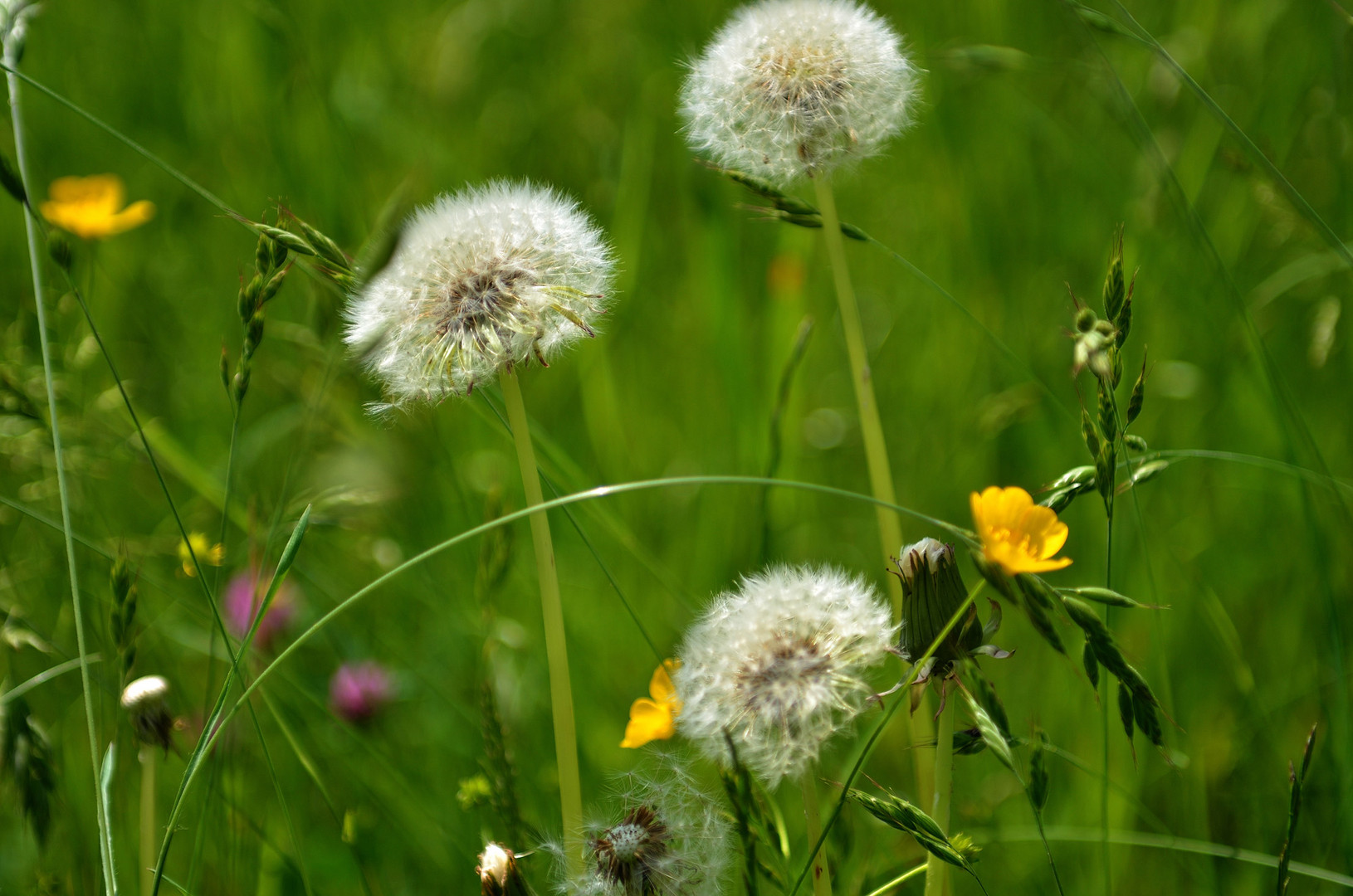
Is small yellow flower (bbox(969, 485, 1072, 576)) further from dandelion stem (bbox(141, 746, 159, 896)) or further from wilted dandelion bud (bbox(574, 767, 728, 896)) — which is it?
dandelion stem (bbox(141, 746, 159, 896))

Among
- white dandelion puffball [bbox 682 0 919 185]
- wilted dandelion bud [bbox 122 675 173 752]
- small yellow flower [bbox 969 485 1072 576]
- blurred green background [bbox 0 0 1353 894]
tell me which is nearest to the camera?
small yellow flower [bbox 969 485 1072 576]

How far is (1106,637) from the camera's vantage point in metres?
0.96

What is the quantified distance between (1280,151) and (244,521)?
9.14 ft

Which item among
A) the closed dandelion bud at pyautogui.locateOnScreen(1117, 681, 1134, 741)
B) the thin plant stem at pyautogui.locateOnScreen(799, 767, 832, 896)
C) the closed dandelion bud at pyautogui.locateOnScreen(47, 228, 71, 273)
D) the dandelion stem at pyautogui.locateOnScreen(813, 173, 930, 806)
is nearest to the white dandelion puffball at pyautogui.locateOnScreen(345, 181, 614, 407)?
the dandelion stem at pyautogui.locateOnScreen(813, 173, 930, 806)

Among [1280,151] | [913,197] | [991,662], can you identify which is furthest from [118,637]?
[1280,151]

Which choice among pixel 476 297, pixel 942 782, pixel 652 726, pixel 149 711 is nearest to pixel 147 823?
pixel 149 711

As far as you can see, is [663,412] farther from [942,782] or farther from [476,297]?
[942,782]

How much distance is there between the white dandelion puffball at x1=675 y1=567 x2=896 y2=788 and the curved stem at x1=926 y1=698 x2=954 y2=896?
8 cm

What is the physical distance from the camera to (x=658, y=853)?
108cm

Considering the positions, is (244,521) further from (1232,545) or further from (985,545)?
(1232,545)

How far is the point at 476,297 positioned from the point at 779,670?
0.54m

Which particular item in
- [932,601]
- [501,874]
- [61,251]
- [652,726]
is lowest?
[501,874]

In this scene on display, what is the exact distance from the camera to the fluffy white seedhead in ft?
3.48

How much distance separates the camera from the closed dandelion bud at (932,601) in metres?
1.02
